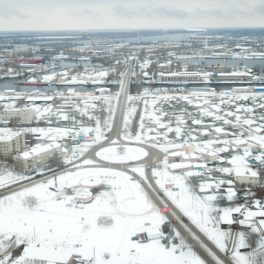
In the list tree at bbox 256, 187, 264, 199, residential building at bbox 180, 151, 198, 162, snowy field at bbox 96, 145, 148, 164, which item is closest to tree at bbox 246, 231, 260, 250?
tree at bbox 256, 187, 264, 199

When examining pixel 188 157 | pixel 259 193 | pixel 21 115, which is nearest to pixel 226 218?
pixel 259 193

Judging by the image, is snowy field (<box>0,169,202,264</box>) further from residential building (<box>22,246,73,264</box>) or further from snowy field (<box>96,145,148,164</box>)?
snowy field (<box>96,145,148,164</box>)

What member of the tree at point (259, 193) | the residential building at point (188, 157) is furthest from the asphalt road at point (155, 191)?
the tree at point (259, 193)

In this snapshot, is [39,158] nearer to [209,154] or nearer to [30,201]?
[30,201]

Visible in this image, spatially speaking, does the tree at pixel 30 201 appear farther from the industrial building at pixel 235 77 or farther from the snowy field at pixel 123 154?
the industrial building at pixel 235 77

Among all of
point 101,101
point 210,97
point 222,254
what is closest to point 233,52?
point 210,97
